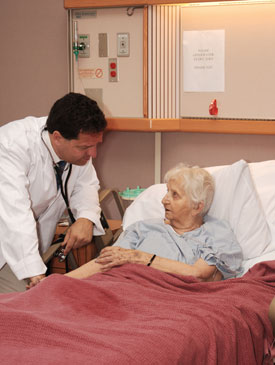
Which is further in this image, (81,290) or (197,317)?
(81,290)

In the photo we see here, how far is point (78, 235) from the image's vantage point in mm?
2564

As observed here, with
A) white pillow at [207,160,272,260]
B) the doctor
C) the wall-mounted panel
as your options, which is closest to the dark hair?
the doctor

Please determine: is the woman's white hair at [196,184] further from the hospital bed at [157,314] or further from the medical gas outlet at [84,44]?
the medical gas outlet at [84,44]

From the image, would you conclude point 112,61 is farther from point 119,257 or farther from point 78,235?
point 119,257

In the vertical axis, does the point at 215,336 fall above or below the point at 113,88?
below

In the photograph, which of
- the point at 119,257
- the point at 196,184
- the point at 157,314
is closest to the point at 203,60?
the point at 196,184

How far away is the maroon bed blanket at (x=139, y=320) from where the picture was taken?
1.56 metres

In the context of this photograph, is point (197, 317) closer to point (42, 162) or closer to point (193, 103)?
point (42, 162)

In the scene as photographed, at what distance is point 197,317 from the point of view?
1833mm

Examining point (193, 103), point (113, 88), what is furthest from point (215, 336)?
point (113, 88)

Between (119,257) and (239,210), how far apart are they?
Answer: 621 millimetres

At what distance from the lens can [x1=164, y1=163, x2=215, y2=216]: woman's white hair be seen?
2.45m

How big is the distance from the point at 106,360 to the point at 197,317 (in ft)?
1.45

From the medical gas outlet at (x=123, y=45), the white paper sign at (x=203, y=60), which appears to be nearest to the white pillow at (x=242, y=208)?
the white paper sign at (x=203, y=60)
